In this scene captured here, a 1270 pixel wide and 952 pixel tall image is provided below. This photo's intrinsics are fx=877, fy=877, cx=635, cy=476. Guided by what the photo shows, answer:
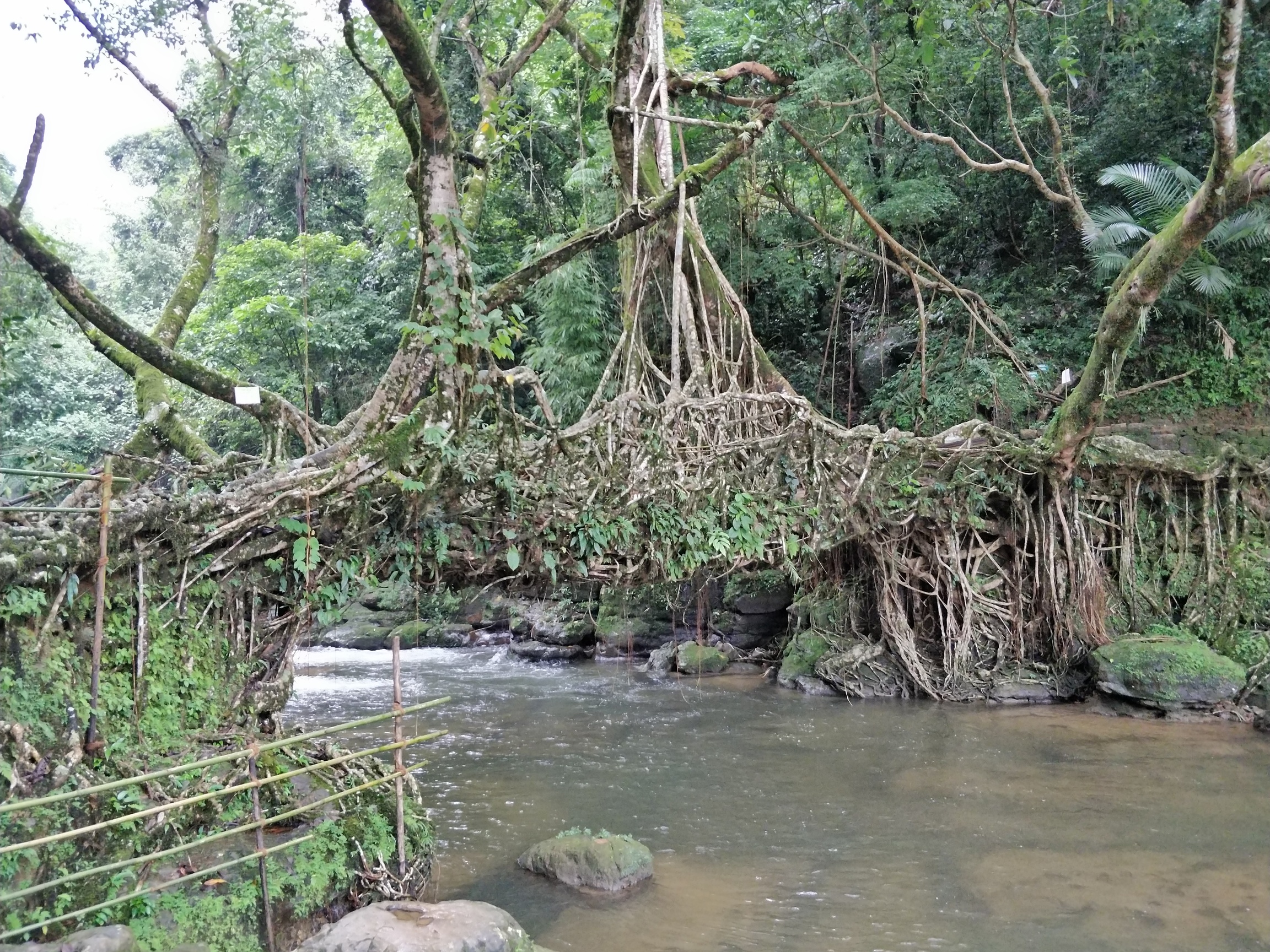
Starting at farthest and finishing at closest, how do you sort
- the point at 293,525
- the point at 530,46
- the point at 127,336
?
the point at 530,46 → the point at 127,336 → the point at 293,525

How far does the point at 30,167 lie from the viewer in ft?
15.3

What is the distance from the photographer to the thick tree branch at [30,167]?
14.7 feet

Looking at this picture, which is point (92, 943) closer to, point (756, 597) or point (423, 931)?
point (423, 931)

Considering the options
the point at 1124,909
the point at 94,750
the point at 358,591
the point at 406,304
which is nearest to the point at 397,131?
the point at 406,304

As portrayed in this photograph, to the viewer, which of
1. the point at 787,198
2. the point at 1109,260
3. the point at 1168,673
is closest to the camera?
the point at 1168,673

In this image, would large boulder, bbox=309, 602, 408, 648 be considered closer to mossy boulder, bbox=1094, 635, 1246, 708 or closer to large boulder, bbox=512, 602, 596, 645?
large boulder, bbox=512, 602, 596, 645

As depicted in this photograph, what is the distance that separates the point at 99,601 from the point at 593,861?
3295 mm

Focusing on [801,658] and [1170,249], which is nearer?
[1170,249]

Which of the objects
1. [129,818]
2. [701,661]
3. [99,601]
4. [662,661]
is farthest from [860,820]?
[662,661]

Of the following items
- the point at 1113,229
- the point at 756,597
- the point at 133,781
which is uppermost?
the point at 1113,229

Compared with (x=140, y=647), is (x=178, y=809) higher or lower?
lower

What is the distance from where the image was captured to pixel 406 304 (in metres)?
16.6

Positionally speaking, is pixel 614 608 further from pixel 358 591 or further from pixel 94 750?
pixel 94 750

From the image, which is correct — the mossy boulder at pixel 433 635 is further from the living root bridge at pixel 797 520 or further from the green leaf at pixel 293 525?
the green leaf at pixel 293 525
